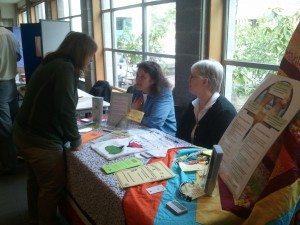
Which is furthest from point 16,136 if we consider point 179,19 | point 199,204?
point 179,19

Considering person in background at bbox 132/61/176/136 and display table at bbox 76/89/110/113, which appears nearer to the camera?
person in background at bbox 132/61/176/136

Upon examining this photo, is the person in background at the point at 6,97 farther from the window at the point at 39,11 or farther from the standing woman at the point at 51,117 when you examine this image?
the window at the point at 39,11

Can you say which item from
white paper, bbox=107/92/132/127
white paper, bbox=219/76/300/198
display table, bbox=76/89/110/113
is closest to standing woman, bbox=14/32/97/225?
white paper, bbox=107/92/132/127

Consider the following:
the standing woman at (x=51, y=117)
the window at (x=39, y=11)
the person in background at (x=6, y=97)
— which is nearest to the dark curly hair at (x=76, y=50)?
the standing woman at (x=51, y=117)

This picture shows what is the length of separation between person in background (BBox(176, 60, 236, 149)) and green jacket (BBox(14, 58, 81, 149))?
0.79 meters

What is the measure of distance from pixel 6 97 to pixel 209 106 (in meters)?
2.14

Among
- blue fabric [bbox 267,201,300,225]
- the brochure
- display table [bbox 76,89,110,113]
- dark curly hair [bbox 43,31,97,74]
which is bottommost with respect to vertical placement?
the brochure

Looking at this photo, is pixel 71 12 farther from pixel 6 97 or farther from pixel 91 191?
pixel 91 191

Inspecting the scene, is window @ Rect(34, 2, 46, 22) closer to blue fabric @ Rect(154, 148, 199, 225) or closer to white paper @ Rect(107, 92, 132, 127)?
white paper @ Rect(107, 92, 132, 127)

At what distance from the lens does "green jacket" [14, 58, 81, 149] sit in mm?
1596

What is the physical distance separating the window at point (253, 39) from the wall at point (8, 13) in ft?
34.4

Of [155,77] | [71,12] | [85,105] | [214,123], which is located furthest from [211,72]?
[71,12]

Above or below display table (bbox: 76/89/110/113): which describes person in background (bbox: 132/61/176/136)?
above

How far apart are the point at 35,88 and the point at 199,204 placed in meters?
1.08
